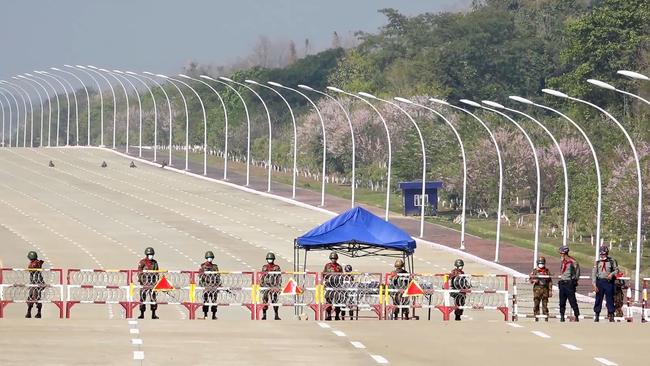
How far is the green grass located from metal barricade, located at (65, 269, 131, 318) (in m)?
24.6

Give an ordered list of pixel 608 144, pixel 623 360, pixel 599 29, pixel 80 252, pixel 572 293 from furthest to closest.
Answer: pixel 599 29
pixel 608 144
pixel 80 252
pixel 572 293
pixel 623 360

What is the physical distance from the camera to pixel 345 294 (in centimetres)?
4881

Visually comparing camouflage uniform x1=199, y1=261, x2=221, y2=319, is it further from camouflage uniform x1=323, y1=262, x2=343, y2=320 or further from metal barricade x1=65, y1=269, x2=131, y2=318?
camouflage uniform x1=323, y1=262, x2=343, y2=320

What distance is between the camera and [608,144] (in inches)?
4729

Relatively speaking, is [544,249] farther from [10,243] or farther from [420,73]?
[420,73]

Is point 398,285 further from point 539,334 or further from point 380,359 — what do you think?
point 380,359

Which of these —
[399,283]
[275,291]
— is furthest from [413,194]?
[275,291]

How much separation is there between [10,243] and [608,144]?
4299 centimetres

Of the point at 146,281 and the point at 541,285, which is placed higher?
the point at 541,285

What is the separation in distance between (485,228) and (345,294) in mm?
61253

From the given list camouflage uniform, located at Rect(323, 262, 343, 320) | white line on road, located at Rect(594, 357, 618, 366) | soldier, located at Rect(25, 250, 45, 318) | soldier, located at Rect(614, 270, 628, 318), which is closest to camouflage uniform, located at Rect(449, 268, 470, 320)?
camouflage uniform, located at Rect(323, 262, 343, 320)

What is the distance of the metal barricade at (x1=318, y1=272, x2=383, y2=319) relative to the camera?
48.4 metres

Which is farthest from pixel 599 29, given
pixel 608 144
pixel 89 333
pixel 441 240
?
pixel 89 333

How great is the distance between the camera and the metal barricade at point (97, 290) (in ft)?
160
